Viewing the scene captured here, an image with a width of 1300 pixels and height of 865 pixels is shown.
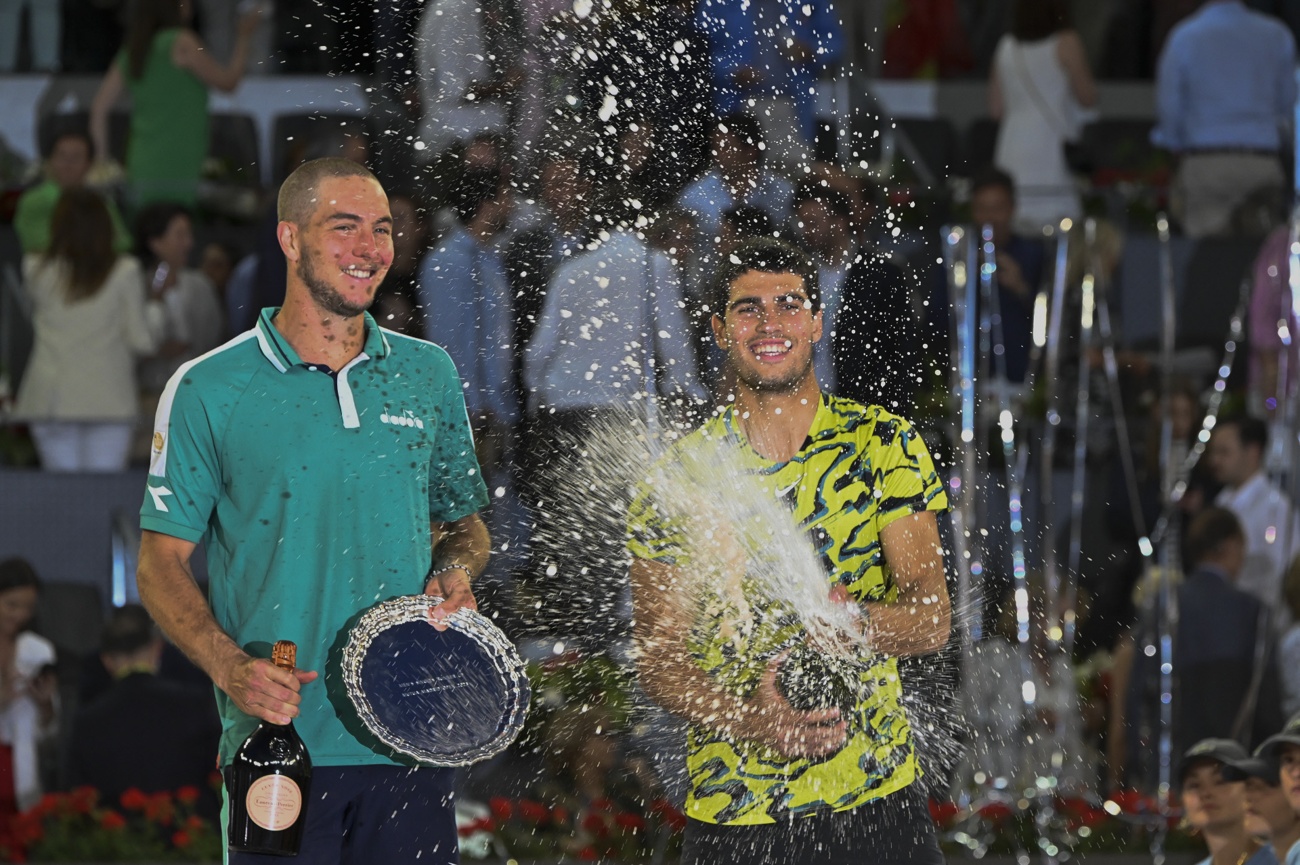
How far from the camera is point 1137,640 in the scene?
25.0ft

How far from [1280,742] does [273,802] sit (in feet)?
8.75

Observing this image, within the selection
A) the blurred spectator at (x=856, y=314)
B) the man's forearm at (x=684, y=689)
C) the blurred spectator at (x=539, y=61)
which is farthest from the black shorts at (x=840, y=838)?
the blurred spectator at (x=539, y=61)

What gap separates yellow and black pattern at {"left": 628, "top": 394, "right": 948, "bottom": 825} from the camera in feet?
13.3

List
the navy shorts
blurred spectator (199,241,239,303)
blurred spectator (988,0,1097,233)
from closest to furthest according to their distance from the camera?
the navy shorts → blurred spectator (199,241,239,303) → blurred spectator (988,0,1097,233)

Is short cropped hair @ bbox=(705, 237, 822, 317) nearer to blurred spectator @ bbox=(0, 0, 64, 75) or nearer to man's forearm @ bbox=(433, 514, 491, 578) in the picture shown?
man's forearm @ bbox=(433, 514, 491, 578)

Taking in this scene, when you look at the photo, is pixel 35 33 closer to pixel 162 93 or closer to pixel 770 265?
pixel 162 93

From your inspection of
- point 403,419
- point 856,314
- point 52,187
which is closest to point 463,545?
point 403,419

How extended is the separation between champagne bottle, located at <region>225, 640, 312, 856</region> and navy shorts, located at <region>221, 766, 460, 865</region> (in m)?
0.04

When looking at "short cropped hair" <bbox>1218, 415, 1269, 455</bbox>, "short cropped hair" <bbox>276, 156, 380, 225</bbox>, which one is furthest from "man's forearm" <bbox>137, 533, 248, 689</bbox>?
"short cropped hair" <bbox>1218, 415, 1269, 455</bbox>

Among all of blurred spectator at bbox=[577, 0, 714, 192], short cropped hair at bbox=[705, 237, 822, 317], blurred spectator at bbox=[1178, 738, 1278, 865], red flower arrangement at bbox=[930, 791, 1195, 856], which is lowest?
red flower arrangement at bbox=[930, 791, 1195, 856]

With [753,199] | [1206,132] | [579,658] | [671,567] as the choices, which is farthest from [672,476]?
[1206,132]

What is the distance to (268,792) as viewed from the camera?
3955 mm

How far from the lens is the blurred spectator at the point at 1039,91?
10234mm

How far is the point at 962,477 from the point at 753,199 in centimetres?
127
